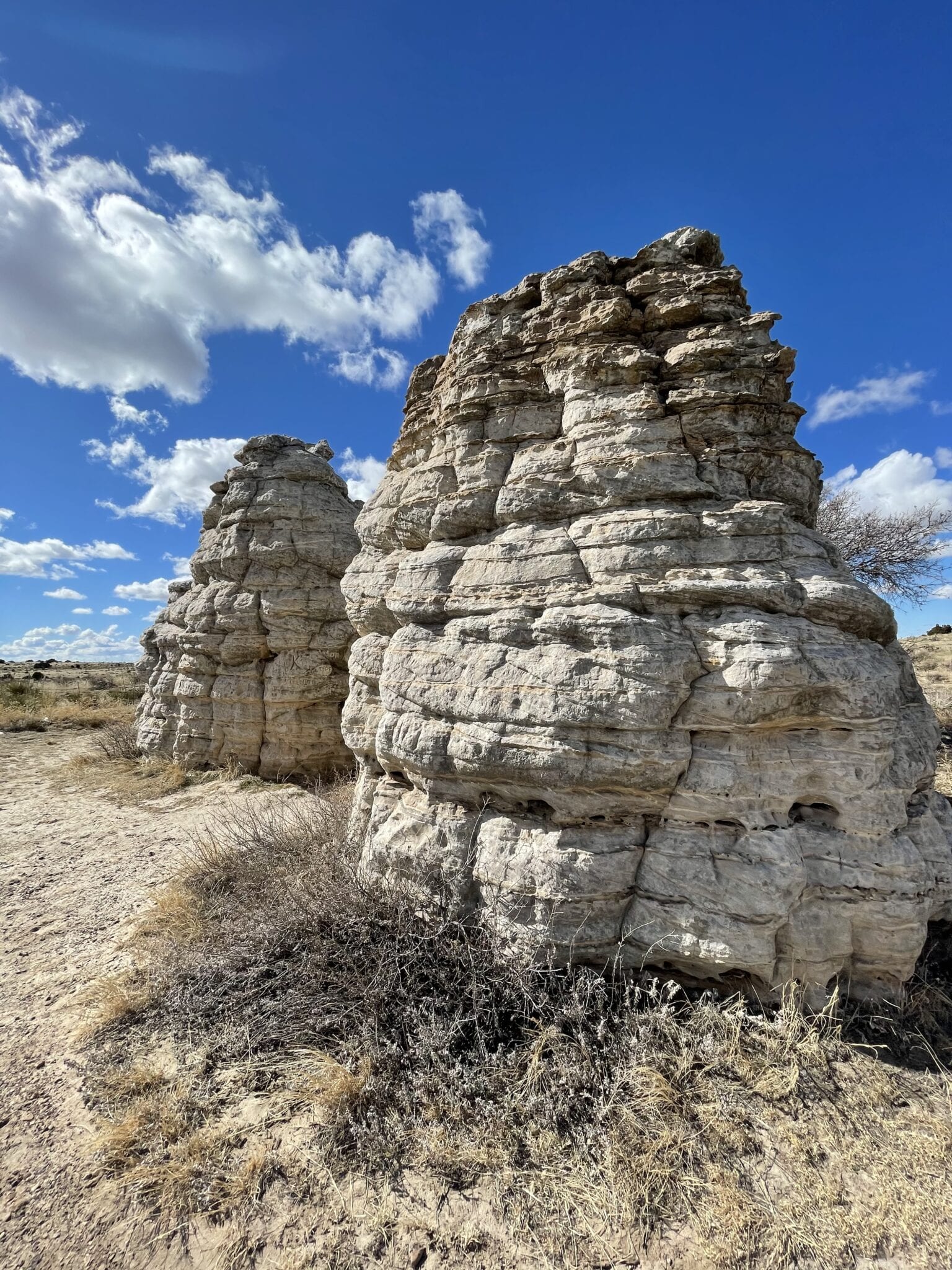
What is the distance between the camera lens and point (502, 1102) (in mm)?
3135

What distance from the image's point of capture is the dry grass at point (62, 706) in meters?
17.0

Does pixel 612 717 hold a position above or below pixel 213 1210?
above

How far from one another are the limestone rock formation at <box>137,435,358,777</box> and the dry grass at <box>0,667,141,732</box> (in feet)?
23.7

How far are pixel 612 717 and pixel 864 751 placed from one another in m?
1.75

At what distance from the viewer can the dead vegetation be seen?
2.61m

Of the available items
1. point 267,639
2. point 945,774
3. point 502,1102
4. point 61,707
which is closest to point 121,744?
point 267,639

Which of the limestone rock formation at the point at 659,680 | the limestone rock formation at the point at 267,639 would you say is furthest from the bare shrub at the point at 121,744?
the limestone rock formation at the point at 659,680

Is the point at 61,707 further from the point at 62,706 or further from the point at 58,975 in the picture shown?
the point at 58,975

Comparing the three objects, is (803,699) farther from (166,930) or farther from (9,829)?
(9,829)

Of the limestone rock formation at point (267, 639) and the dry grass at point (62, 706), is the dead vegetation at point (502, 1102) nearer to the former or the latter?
the limestone rock formation at point (267, 639)

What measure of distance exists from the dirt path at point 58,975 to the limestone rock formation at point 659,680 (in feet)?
8.08

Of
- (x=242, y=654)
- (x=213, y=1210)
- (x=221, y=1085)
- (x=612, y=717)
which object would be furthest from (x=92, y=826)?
(x=612, y=717)

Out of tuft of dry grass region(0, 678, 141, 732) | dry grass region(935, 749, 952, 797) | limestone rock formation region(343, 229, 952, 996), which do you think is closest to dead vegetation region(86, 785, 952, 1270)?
limestone rock formation region(343, 229, 952, 996)

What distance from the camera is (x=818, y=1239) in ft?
8.14
